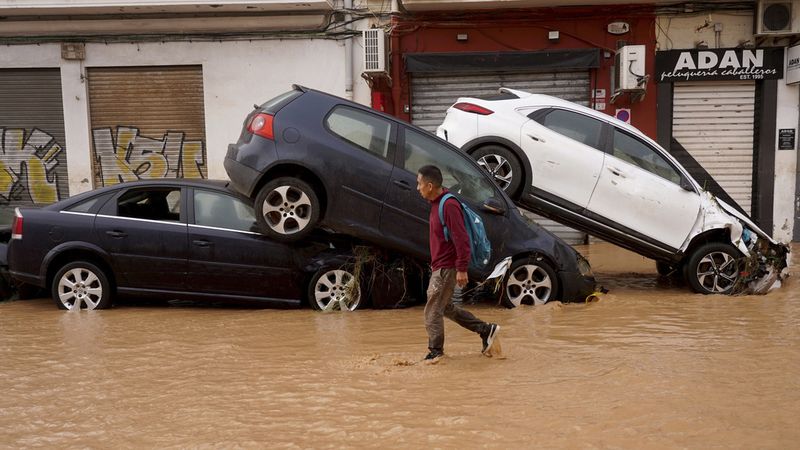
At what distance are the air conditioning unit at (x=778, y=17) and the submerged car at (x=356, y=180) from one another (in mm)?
7600

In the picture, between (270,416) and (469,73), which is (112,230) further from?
(469,73)

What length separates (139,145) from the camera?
13.5 meters

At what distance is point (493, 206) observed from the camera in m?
7.18

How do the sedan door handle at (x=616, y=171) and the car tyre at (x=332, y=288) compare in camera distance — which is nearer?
the car tyre at (x=332, y=288)

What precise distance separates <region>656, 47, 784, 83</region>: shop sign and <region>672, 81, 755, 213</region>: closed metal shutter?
217mm

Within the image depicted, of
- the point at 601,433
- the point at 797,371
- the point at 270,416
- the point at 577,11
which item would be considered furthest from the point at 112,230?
the point at 577,11

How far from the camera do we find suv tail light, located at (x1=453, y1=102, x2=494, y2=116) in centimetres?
791

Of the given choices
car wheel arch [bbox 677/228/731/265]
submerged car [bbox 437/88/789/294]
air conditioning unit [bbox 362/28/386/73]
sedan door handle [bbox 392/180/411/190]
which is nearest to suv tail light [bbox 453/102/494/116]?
submerged car [bbox 437/88/789/294]

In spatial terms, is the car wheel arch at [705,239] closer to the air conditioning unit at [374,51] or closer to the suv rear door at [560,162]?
the suv rear door at [560,162]

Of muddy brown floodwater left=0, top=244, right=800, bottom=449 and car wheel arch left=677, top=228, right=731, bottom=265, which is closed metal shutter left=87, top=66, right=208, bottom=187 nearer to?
muddy brown floodwater left=0, top=244, right=800, bottom=449

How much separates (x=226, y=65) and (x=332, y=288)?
7.28 m

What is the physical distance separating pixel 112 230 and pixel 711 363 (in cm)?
562

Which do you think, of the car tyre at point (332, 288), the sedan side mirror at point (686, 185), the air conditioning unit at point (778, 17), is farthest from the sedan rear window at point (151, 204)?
the air conditioning unit at point (778, 17)

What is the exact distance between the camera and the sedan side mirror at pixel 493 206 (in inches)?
282
